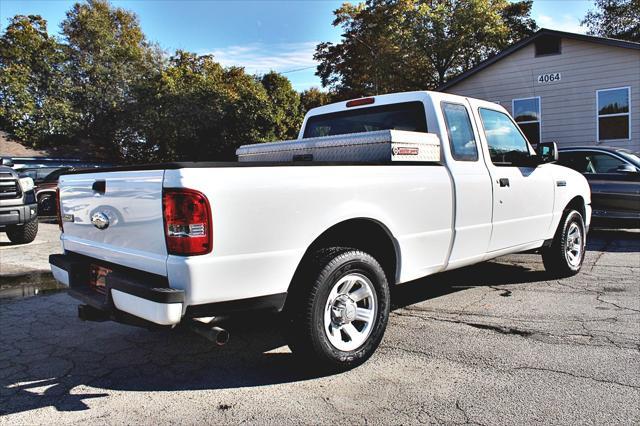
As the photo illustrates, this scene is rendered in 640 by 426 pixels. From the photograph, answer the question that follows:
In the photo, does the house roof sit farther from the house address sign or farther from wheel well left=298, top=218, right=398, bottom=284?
wheel well left=298, top=218, right=398, bottom=284

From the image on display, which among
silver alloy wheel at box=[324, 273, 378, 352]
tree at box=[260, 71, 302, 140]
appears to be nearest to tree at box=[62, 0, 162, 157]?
tree at box=[260, 71, 302, 140]

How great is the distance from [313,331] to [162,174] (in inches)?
51.1

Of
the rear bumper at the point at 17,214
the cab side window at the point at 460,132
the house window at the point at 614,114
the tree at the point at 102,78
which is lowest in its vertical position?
the rear bumper at the point at 17,214

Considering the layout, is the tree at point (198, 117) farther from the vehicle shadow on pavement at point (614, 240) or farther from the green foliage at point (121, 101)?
the vehicle shadow on pavement at point (614, 240)

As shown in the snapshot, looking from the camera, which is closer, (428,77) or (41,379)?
(41,379)

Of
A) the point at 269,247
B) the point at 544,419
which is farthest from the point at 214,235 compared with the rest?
the point at 544,419

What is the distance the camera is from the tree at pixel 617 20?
92.4 ft

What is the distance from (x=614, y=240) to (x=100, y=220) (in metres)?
8.79

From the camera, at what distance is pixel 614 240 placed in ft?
29.7

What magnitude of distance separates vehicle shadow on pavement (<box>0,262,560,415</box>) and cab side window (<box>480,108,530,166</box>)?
5.58 ft

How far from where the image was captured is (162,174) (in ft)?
9.17

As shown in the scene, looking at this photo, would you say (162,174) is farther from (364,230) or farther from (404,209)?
(404,209)

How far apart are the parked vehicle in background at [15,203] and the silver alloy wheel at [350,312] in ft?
25.1

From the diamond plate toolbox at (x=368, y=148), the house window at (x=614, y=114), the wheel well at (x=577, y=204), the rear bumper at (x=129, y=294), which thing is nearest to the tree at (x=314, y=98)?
the house window at (x=614, y=114)
